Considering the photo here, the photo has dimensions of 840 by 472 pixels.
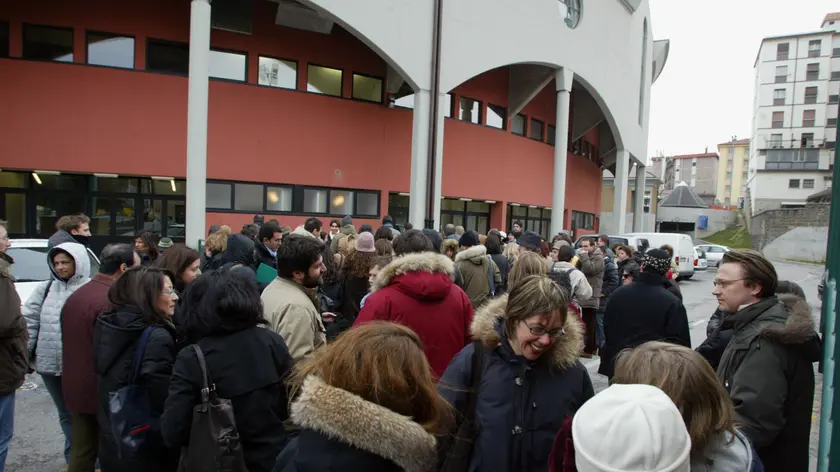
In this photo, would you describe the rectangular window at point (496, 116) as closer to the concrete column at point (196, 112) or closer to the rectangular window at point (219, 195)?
the rectangular window at point (219, 195)

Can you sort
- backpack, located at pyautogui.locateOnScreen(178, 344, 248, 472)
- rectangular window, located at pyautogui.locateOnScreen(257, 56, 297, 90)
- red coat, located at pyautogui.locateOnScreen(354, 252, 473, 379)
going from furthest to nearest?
rectangular window, located at pyautogui.locateOnScreen(257, 56, 297, 90)
red coat, located at pyautogui.locateOnScreen(354, 252, 473, 379)
backpack, located at pyautogui.locateOnScreen(178, 344, 248, 472)

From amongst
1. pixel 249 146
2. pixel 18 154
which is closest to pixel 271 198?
pixel 249 146

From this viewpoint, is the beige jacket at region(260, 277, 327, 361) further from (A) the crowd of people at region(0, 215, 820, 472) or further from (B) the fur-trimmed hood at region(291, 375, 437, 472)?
(B) the fur-trimmed hood at region(291, 375, 437, 472)

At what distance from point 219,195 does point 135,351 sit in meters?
13.3

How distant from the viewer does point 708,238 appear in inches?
2173

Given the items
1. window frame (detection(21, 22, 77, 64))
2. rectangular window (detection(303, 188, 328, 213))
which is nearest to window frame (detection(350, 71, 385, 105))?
rectangular window (detection(303, 188, 328, 213))

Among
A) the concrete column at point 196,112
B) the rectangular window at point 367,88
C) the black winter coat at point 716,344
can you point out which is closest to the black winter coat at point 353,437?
the black winter coat at point 716,344

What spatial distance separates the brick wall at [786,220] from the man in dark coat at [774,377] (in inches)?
1836

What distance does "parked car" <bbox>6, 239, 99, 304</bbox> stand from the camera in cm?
716

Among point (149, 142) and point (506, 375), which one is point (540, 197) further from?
point (506, 375)

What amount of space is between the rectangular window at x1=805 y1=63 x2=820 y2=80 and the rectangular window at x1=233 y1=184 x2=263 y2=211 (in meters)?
73.0

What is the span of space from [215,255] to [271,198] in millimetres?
9683

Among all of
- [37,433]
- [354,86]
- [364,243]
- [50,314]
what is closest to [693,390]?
[364,243]

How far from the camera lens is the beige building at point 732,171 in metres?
86.4
